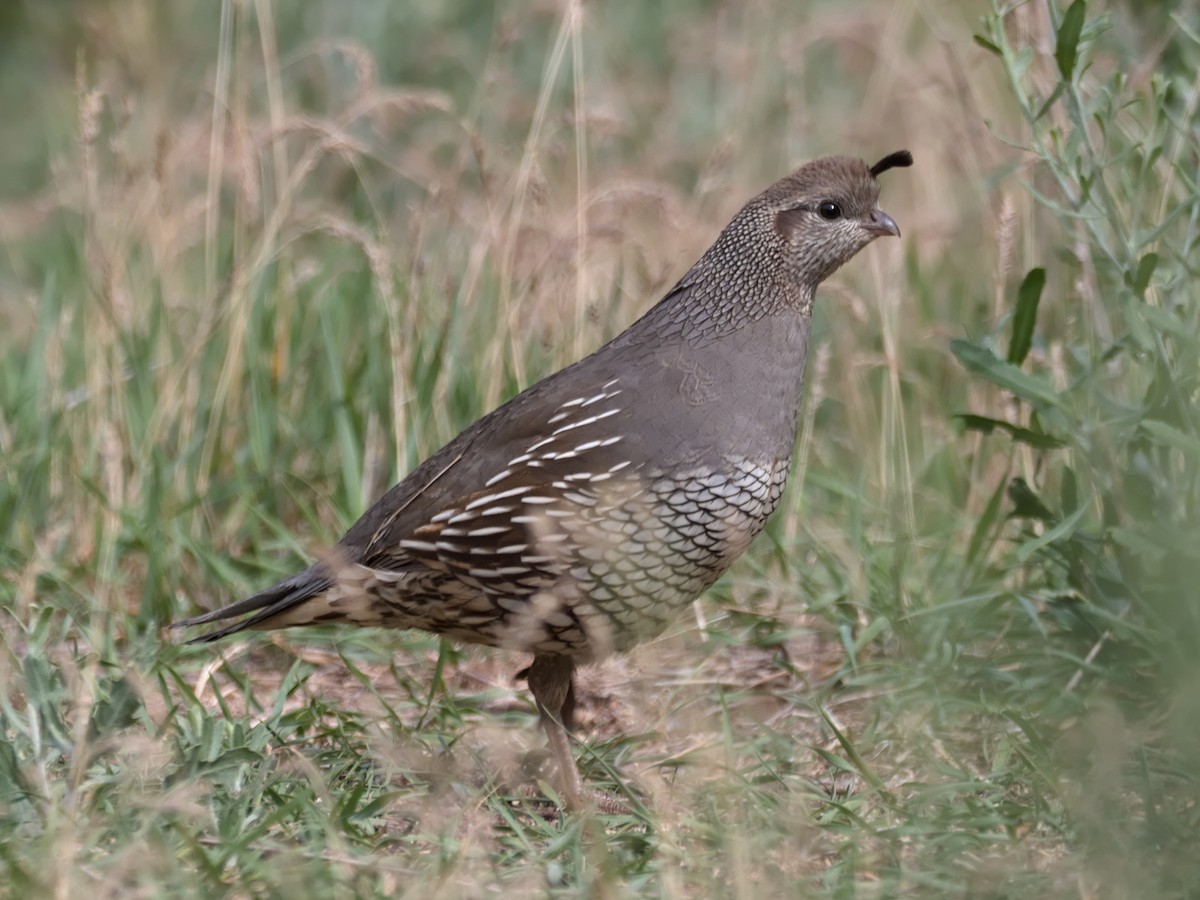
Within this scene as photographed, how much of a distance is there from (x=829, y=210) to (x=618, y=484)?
0.87 m

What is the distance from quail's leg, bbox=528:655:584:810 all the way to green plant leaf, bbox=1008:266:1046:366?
122cm

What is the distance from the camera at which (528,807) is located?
3.09 meters

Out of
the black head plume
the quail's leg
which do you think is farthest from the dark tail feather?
the black head plume

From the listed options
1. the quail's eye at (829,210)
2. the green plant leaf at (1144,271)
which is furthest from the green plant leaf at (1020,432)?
the quail's eye at (829,210)

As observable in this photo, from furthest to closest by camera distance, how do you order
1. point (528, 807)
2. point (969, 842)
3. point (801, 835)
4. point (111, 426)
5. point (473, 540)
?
1. point (111, 426)
2. point (473, 540)
3. point (528, 807)
4. point (969, 842)
5. point (801, 835)

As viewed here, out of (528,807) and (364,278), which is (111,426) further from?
(528,807)

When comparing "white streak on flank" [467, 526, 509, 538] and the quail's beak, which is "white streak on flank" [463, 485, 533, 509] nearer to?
"white streak on flank" [467, 526, 509, 538]

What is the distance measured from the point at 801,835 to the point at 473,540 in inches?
43.4

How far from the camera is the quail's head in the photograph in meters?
3.58

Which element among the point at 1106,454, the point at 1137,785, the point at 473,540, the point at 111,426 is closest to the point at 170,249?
the point at 111,426

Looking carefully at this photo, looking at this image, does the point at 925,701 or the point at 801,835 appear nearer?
the point at 801,835

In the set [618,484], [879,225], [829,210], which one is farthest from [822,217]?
[618,484]

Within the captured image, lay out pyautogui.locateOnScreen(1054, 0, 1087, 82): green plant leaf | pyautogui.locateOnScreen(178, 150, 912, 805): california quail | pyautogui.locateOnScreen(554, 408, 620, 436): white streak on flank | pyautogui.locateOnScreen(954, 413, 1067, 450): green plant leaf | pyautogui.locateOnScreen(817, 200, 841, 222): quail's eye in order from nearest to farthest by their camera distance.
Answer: pyautogui.locateOnScreen(1054, 0, 1087, 82): green plant leaf
pyautogui.locateOnScreen(178, 150, 912, 805): california quail
pyautogui.locateOnScreen(554, 408, 620, 436): white streak on flank
pyautogui.locateOnScreen(954, 413, 1067, 450): green plant leaf
pyautogui.locateOnScreen(817, 200, 841, 222): quail's eye

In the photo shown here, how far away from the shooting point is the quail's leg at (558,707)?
3.30 meters
